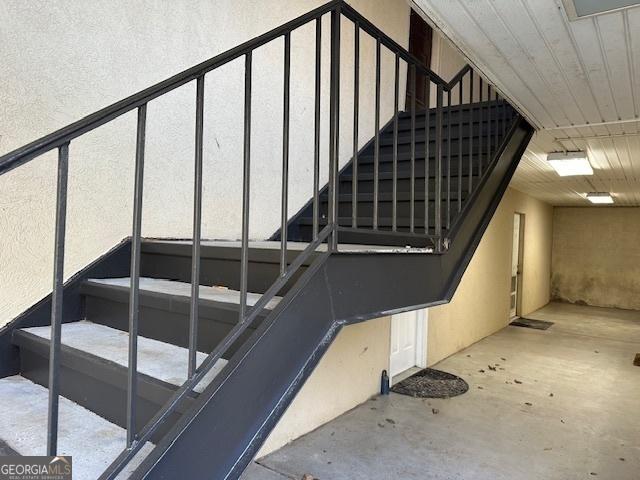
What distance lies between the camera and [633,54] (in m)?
2.09

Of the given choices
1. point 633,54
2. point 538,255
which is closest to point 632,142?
point 633,54

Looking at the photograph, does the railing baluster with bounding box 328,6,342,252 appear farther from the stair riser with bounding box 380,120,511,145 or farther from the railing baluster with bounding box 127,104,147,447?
the stair riser with bounding box 380,120,511,145

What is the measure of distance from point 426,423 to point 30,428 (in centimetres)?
299

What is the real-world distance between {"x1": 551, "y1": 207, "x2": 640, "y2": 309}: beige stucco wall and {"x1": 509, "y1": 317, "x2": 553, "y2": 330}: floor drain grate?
3.06 metres

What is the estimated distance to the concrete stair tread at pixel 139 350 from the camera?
1.33m

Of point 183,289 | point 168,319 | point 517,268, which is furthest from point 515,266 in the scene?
point 168,319

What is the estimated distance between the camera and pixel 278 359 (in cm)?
127

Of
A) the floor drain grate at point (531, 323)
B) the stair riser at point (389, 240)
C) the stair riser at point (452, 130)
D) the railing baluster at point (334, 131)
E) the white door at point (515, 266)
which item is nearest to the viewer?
the railing baluster at point (334, 131)

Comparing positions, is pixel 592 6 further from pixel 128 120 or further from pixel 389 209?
pixel 128 120

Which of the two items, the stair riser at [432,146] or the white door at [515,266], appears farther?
the white door at [515,266]

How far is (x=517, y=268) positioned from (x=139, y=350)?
823 cm

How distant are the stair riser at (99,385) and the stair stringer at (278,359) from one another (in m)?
0.09

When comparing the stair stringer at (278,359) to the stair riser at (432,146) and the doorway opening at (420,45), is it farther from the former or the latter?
the doorway opening at (420,45)

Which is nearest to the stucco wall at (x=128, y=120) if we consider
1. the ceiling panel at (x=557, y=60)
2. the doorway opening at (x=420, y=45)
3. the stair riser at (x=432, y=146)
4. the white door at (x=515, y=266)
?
the stair riser at (x=432, y=146)
